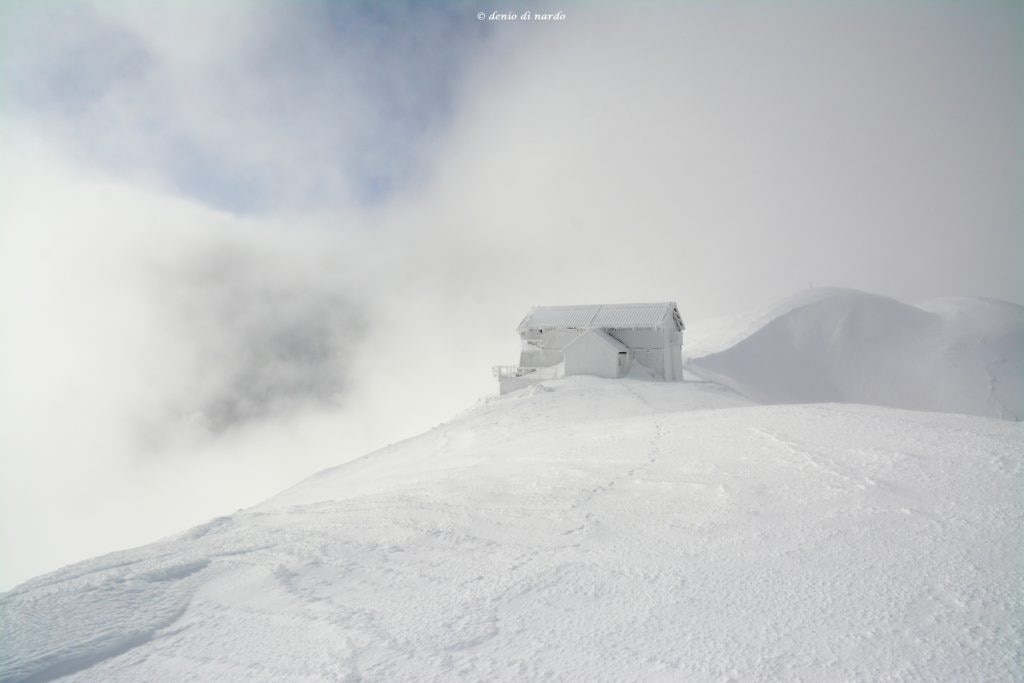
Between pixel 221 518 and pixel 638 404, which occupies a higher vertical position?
pixel 221 518

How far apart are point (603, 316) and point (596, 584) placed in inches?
1304

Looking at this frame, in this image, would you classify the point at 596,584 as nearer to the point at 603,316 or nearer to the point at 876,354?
the point at 603,316

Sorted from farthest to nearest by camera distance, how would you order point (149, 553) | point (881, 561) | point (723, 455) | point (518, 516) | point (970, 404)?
1. point (970, 404)
2. point (723, 455)
3. point (518, 516)
4. point (149, 553)
5. point (881, 561)

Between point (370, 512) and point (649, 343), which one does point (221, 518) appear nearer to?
point (370, 512)

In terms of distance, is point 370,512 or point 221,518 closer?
point 370,512

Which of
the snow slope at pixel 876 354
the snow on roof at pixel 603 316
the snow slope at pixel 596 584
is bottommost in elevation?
the snow slope at pixel 876 354

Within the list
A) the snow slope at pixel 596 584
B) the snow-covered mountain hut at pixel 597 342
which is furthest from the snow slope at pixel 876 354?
the snow slope at pixel 596 584

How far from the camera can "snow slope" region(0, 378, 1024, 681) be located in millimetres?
4184

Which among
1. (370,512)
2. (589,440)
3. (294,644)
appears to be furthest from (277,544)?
(589,440)

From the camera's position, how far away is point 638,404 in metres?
24.9

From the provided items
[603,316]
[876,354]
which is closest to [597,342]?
[603,316]

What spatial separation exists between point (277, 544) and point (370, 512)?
4.65ft

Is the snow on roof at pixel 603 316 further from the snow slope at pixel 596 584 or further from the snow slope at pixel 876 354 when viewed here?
the snow slope at pixel 596 584

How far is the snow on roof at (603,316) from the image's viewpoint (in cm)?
3666
